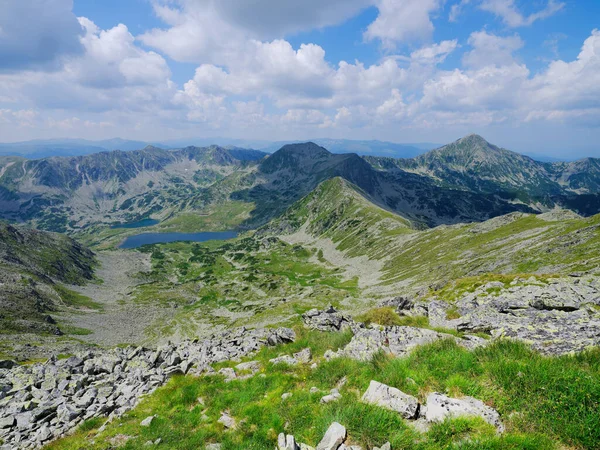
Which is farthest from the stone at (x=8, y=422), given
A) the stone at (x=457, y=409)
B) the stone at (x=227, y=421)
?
the stone at (x=457, y=409)

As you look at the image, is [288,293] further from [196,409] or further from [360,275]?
[196,409]

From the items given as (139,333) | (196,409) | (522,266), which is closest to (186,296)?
(139,333)

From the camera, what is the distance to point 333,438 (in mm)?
8562

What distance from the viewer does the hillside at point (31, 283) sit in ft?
326

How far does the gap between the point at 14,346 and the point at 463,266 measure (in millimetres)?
146017

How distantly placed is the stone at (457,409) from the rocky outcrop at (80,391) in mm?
12725

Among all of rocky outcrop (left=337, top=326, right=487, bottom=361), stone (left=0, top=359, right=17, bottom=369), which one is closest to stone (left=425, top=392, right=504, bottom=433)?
rocky outcrop (left=337, top=326, right=487, bottom=361)

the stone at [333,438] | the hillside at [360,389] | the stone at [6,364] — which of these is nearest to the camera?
the hillside at [360,389]

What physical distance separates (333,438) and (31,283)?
17812cm

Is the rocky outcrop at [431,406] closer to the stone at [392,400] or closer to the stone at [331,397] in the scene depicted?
the stone at [392,400]

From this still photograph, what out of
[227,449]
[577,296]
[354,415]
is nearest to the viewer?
[354,415]

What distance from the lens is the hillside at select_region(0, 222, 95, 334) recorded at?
99312mm

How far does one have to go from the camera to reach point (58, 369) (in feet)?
96.3

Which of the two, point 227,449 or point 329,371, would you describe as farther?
point 329,371
